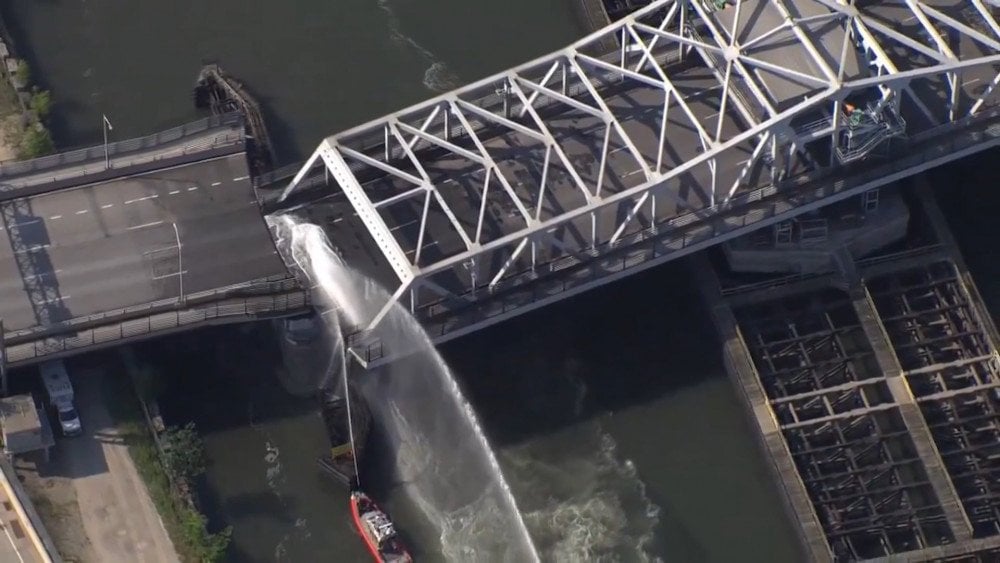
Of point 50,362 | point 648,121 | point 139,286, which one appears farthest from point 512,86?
point 50,362

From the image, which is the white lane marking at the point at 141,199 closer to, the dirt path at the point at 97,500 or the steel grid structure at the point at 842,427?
the dirt path at the point at 97,500

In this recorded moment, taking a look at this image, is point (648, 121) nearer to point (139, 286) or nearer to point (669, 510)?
point (669, 510)

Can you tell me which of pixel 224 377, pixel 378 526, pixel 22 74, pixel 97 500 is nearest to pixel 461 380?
pixel 378 526

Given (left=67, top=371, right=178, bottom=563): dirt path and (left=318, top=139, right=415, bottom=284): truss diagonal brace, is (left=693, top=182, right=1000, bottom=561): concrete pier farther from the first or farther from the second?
(left=67, top=371, right=178, bottom=563): dirt path

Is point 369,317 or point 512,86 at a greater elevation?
point 512,86

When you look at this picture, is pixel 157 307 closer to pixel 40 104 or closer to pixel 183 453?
pixel 183 453

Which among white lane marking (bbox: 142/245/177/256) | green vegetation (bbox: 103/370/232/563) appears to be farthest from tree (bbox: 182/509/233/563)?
white lane marking (bbox: 142/245/177/256)
